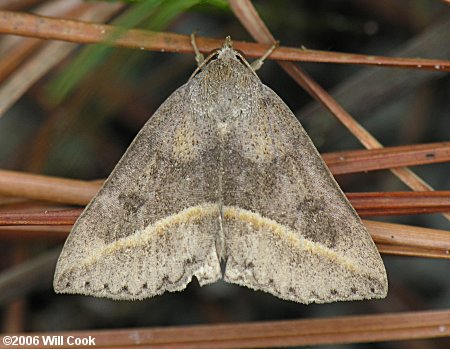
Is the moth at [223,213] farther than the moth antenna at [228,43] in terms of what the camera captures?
No

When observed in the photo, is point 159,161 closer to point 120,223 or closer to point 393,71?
point 120,223

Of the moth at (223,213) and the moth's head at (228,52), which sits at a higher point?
the moth's head at (228,52)

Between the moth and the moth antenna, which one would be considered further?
the moth antenna

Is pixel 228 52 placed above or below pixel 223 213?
above

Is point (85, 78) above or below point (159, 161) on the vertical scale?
above

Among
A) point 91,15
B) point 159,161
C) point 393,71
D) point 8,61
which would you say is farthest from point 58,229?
point 393,71

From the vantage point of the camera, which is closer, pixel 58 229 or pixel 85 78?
pixel 58 229

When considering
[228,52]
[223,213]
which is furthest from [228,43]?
[223,213]

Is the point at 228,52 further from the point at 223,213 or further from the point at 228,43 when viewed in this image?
the point at 223,213
